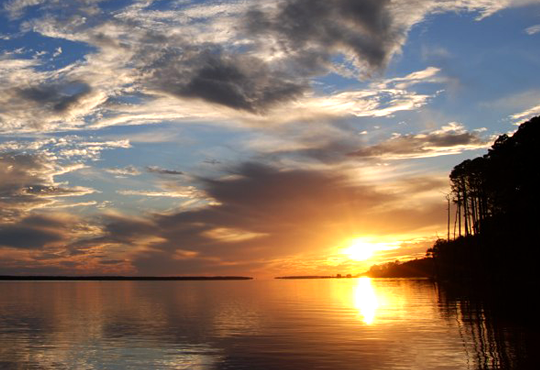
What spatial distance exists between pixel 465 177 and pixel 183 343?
87.1 m

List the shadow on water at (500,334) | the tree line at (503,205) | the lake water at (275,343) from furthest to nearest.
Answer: the tree line at (503,205) < the lake water at (275,343) < the shadow on water at (500,334)

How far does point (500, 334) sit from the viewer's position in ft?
114

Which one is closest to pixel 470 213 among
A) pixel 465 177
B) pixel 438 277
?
pixel 465 177

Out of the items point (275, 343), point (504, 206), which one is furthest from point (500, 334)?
point (504, 206)

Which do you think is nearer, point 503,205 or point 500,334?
point 500,334

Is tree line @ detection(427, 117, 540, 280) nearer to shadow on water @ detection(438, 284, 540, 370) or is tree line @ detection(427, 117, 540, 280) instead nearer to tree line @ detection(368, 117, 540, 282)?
tree line @ detection(368, 117, 540, 282)

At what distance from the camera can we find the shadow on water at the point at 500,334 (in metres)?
25.5

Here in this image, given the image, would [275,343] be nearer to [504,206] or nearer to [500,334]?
[500,334]

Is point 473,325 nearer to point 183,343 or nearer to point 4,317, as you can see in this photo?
point 183,343

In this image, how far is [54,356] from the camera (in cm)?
3016

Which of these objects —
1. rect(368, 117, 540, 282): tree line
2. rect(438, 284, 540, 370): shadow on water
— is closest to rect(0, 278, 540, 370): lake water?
rect(438, 284, 540, 370): shadow on water

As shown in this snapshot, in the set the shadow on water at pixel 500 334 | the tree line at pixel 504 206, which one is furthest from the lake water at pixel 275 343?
the tree line at pixel 504 206

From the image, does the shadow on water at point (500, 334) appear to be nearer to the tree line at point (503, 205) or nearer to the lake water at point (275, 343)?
the lake water at point (275, 343)

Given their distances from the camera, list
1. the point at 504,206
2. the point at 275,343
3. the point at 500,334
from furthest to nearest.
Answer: the point at 504,206, the point at 500,334, the point at 275,343
